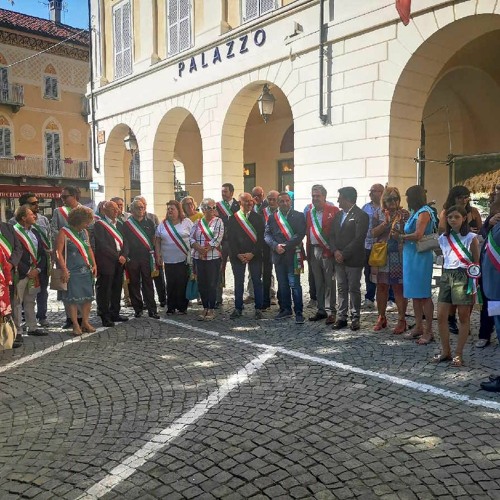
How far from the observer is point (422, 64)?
32.8 ft

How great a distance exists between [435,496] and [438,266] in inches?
281

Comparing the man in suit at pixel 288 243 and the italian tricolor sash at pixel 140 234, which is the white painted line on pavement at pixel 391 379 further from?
the italian tricolor sash at pixel 140 234

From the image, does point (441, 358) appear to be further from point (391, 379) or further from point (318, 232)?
point (318, 232)

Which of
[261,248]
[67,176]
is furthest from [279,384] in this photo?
[67,176]

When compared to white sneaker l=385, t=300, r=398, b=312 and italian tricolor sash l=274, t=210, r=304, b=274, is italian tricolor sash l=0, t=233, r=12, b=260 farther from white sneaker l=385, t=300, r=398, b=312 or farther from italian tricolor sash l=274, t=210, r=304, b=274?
white sneaker l=385, t=300, r=398, b=312

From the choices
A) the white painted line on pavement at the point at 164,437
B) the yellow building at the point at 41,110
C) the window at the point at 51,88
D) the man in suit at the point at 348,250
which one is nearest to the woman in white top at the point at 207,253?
the man in suit at the point at 348,250

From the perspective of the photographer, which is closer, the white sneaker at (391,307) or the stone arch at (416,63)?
the white sneaker at (391,307)

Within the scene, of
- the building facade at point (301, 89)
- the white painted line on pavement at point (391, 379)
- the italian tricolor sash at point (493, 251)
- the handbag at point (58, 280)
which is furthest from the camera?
the building facade at point (301, 89)

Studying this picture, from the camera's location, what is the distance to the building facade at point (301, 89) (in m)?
10.1

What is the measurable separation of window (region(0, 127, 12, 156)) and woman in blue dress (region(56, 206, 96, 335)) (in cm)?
2679

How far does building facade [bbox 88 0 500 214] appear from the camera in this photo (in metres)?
10.1

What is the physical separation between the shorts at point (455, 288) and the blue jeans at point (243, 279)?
10.1 feet

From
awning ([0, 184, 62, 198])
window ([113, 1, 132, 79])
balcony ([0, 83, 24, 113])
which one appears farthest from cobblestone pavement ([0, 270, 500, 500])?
balcony ([0, 83, 24, 113])

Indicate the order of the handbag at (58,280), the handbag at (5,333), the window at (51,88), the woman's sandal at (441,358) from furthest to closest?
the window at (51,88) < the handbag at (58,280) < the handbag at (5,333) < the woman's sandal at (441,358)
